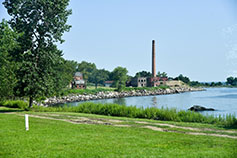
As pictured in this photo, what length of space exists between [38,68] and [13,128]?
35.3ft

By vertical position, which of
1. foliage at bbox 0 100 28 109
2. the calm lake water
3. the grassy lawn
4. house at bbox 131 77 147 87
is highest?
house at bbox 131 77 147 87

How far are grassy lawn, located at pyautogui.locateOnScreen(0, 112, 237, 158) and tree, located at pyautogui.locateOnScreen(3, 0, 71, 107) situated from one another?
1061cm

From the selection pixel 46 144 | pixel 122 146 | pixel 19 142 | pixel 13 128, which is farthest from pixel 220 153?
pixel 13 128

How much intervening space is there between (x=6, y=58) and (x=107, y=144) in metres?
19.2

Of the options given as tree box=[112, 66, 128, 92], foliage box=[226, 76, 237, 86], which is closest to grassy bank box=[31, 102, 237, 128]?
tree box=[112, 66, 128, 92]

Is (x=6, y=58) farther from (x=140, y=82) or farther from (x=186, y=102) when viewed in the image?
(x=140, y=82)

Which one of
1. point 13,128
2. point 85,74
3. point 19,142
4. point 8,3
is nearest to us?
point 19,142

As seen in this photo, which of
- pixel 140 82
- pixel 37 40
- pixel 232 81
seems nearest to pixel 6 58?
pixel 37 40

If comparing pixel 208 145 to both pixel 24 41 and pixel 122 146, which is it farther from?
pixel 24 41

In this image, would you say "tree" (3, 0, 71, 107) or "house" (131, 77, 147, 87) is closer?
"tree" (3, 0, 71, 107)

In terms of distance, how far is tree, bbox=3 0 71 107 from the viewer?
72.5 feet

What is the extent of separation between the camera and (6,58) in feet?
82.3

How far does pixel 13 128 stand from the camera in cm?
1262

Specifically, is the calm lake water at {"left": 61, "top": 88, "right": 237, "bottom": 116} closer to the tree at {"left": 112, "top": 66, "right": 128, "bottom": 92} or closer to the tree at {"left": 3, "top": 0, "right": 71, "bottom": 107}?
the tree at {"left": 3, "top": 0, "right": 71, "bottom": 107}
